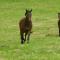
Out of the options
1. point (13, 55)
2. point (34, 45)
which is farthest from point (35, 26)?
point (13, 55)

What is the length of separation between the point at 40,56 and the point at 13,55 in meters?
0.92

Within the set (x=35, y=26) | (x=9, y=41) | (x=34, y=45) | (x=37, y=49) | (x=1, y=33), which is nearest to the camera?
(x=37, y=49)

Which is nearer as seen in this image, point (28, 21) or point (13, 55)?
point (13, 55)

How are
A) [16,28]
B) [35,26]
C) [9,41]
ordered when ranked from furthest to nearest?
[35,26]
[16,28]
[9,41]

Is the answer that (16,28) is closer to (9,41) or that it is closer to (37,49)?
(9,41)

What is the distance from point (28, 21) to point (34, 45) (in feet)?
3.30

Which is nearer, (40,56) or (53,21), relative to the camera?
(40,56)

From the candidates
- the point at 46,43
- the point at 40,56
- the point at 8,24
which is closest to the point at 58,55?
the point at 40,56

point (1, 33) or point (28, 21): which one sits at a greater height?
point (28, 21)

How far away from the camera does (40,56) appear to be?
1291 centimetres

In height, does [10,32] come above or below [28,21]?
below

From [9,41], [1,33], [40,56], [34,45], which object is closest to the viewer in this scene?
[40,56]

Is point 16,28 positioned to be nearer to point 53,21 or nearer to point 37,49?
point 53,21

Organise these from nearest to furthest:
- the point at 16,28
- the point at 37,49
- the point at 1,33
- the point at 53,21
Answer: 1. the point at 37,49
2. the point at 1,33
3. the point at 16,28
4. the point at 53,21
